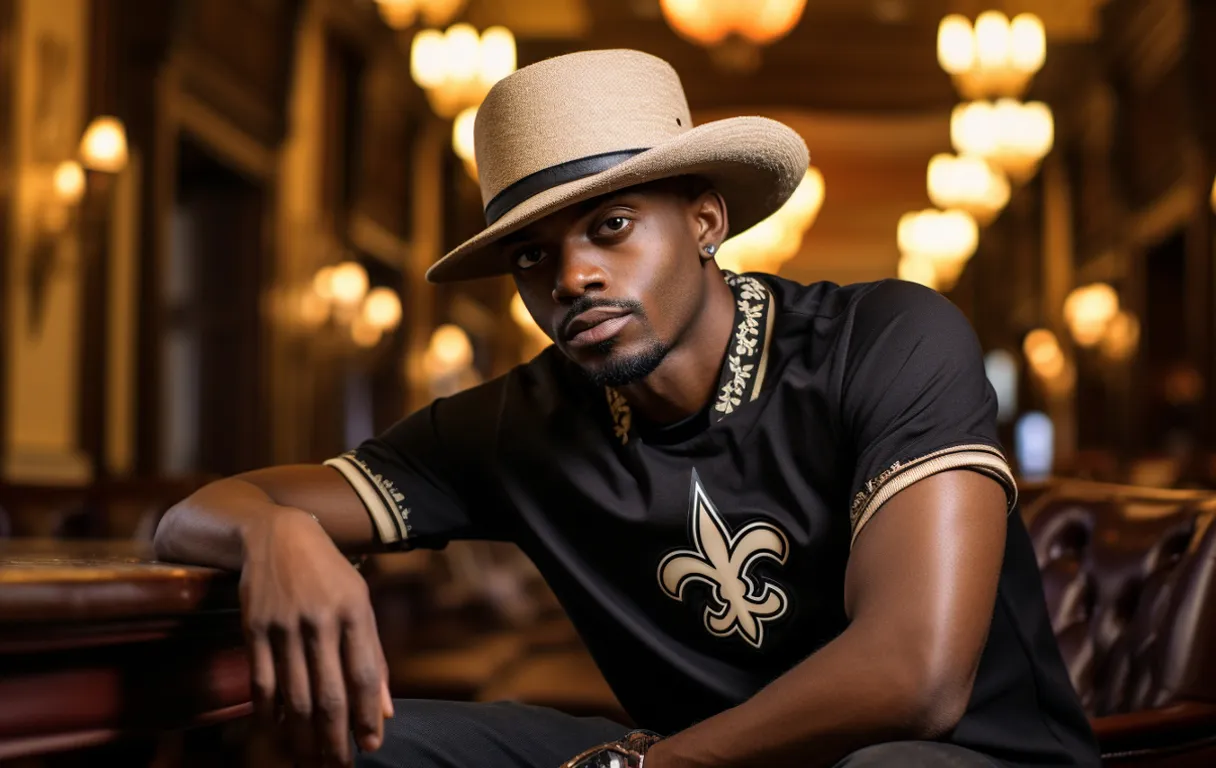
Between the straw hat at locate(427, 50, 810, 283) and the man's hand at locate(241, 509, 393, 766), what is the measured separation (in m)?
0.59

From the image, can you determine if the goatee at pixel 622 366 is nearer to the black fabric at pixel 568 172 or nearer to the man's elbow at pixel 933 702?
the black fabric at pixel 568 172

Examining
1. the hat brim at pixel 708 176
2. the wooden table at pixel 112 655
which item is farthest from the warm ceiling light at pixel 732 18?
the wooden table at pixel 112 655

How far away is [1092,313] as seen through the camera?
38.0 ft

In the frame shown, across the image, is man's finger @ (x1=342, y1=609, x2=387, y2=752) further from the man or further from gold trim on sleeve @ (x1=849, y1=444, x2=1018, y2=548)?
gold trim on sleeve @ (x1=849, y1=444, x2=1018, y2=548)

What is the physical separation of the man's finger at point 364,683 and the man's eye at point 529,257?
677 millimetres

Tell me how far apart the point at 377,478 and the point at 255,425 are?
25.0ft

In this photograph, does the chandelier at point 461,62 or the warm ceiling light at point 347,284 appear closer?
the chandelier at point 461,62

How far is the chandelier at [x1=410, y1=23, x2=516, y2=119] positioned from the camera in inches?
289

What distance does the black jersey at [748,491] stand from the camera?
144 centimetres

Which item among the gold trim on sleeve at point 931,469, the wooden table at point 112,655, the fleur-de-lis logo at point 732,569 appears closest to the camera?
the wooden table at point 112,655

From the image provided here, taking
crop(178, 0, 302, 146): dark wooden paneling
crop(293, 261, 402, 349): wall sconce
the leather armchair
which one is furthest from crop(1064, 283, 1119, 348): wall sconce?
the leather armchair

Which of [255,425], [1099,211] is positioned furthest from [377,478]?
[1099,211]

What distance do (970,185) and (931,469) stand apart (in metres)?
9.09

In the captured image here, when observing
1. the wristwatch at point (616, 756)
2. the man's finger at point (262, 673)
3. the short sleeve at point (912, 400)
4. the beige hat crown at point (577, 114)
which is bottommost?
the wristwatch at point (616, 756)
